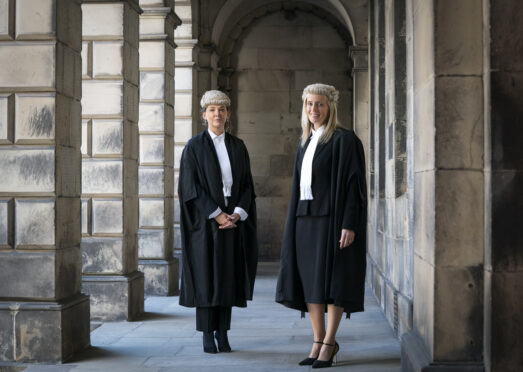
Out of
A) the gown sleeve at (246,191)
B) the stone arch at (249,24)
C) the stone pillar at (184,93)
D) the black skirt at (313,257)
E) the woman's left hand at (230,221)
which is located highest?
the stone arch at (249,24)

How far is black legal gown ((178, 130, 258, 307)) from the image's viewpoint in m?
5.30

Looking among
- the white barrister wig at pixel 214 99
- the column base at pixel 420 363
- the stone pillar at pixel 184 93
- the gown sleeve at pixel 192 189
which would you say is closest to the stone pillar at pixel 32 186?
the gown sleeve at pixel 192 189

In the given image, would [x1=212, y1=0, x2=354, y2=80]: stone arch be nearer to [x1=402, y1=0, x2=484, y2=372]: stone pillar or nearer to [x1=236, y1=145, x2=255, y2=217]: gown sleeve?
[x1=236, y1=145, x2=255, y2=217]: gown sleeve

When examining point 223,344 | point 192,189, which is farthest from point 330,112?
point 223,344

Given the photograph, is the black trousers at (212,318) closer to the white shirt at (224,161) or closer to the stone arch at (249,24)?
the white shirt at (224,161)

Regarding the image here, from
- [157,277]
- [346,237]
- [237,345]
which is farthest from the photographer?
[157,277]

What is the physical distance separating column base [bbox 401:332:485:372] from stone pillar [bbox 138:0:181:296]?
470 centimetres

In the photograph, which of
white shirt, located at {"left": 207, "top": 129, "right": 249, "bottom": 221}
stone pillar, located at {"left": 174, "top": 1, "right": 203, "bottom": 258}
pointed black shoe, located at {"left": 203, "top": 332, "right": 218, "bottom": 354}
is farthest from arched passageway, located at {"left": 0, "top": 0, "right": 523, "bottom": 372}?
stone pillar, located at {"left": 174, "top": 1, "right": 203, "bottom": 258}

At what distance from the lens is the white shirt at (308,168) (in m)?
4.72

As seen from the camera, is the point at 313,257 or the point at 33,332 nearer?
the point at 313,257

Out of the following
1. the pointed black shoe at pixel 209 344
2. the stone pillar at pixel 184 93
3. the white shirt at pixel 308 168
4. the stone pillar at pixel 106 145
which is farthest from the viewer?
the stone pillar at pixel 184 93

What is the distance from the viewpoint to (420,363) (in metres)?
3.83

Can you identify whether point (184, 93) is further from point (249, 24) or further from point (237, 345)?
point (237, 345)

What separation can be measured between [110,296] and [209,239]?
5.93ft
